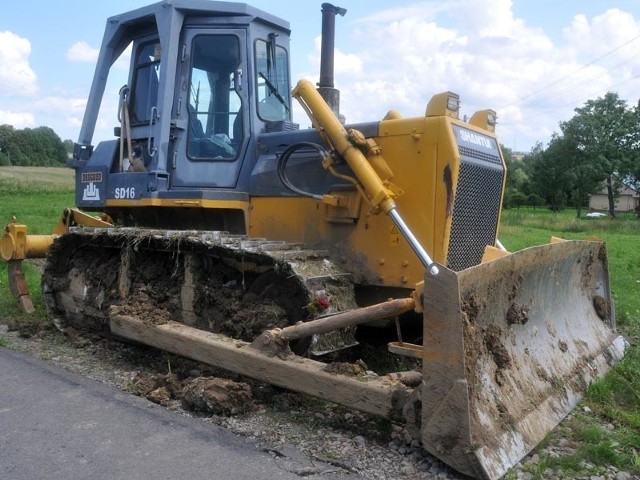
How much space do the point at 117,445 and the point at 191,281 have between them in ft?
6.20

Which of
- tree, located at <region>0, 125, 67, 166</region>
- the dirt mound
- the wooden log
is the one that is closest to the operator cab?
the wooden log

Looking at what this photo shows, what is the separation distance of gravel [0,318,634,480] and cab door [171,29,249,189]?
1.65 meters

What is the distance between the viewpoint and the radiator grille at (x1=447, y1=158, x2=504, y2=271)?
16.5ft

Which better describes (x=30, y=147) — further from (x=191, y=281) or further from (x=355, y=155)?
(x=355, y=155)

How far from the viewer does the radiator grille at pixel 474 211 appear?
502cm

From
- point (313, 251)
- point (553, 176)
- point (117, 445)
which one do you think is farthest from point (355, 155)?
point (553, 176)

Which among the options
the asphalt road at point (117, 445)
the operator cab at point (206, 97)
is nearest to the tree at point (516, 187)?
the operator cab at point (206, 97)

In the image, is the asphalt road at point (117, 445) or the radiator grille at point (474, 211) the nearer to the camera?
the asphalt road at point (117, 445)

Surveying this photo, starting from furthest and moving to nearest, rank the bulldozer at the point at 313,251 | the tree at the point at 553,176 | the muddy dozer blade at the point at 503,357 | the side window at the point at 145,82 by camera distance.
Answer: the tree at the point at 553,176 < the side window at the point at 145,82 < the bulldozer at the point at 313,251 < the muddy dozer blade at the point at 503,357

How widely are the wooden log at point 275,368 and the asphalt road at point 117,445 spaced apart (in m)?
0.44

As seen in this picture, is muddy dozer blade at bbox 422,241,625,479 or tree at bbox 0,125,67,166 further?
tree at bbox 0,125,67,166

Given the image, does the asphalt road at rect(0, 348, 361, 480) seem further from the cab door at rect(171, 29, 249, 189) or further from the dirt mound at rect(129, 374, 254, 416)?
the cab door at rect(171, 29, 249, 189)

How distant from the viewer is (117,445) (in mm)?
3904

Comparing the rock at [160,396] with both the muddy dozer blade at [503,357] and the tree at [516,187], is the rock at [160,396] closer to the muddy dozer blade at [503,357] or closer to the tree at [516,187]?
the muddy dozer blade at [503,357]
